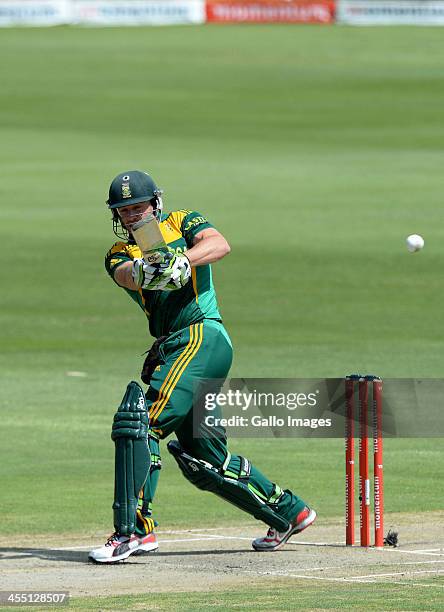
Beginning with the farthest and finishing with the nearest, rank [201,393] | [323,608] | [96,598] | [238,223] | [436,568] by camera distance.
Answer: [238,223] < [201,393] < [436,568] < [96,598] < [323,608]

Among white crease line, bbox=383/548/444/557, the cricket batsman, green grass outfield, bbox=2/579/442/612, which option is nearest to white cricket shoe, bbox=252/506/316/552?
the cricket batsman

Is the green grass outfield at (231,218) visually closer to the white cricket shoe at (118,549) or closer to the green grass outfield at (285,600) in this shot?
the white cricket shoe at (118,549)

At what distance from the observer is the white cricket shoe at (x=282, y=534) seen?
8.45 meters

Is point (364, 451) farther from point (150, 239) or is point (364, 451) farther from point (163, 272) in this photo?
point (150, 239)

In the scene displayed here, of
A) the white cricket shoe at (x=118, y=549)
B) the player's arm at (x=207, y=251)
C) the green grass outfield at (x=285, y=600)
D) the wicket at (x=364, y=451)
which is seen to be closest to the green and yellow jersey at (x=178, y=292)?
the player's arm at (x=207, y=251)

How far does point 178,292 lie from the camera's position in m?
8.23

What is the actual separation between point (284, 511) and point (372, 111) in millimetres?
29661

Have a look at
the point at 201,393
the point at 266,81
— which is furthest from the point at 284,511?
the point at 266,81

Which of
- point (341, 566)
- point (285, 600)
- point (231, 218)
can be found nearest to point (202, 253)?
point (341, 566)

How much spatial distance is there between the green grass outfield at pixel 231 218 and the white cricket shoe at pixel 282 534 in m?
1.26

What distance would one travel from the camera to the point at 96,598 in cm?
680

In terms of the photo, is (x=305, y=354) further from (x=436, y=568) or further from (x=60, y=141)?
(x=60, y=141)

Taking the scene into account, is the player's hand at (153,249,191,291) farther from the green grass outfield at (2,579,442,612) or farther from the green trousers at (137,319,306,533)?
the green grass outfield at (2,579,442,612)

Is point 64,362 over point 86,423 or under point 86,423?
over
